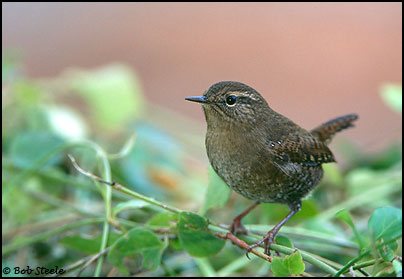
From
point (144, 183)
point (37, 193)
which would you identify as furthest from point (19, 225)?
point (144, 183)

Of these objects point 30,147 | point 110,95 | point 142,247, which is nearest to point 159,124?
point 110,95

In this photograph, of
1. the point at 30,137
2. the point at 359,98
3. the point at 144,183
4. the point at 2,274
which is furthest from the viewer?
the point at 359,98

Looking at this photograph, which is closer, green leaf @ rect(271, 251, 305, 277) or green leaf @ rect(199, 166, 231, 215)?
green leaf @ rect(271, 251, 305, 277)

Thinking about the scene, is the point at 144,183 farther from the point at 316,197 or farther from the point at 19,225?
the point at 316,197

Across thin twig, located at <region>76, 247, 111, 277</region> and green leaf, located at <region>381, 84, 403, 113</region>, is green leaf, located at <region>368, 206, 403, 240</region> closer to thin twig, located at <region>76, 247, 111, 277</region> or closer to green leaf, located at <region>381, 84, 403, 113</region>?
thin twig, located at <region>76, 247, 111, 277</region>

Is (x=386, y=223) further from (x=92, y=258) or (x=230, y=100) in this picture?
(x=92, y=258)

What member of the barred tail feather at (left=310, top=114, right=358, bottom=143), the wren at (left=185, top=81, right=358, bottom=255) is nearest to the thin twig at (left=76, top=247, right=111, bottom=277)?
the wren at (left=185, top=81, right=358, bottom=255)

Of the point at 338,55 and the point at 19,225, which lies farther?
the point at 338,55

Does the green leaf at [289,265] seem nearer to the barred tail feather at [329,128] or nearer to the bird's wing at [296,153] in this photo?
the bird's wing at [296,153]
